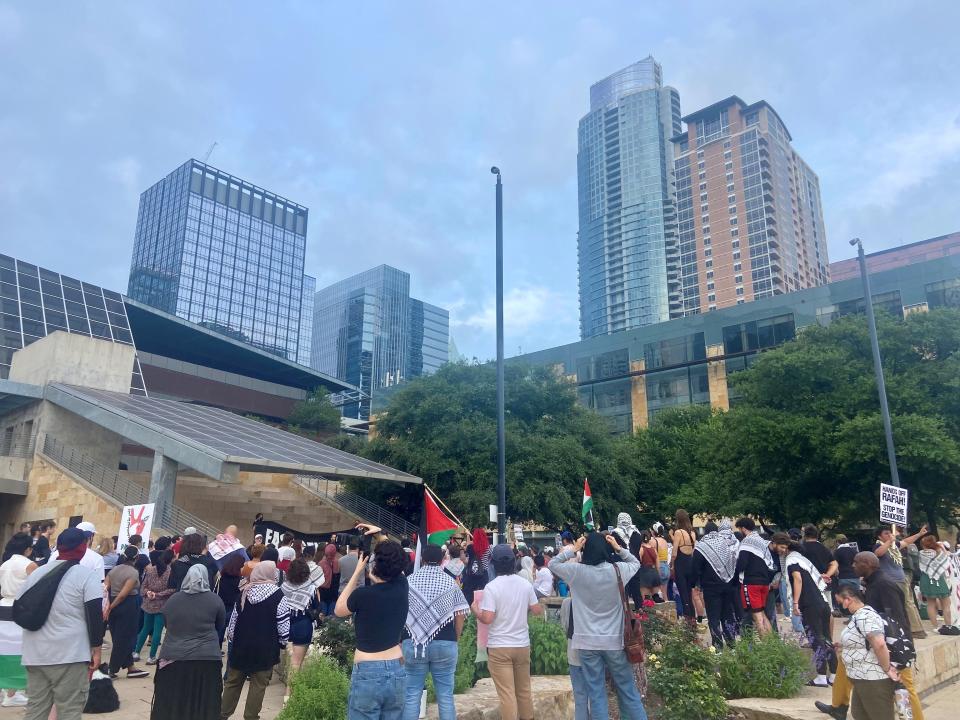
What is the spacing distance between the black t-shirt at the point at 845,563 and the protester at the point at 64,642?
31.7 ft

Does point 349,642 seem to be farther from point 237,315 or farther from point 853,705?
point 237,315

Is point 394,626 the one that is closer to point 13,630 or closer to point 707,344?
point 13,630

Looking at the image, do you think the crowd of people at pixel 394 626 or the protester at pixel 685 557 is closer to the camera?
the crowd of people at pixel 394 626

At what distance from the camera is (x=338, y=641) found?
8.07 m

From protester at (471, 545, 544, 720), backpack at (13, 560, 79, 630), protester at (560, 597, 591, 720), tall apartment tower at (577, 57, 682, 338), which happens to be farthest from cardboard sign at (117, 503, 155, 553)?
tall apartment tower at (577, 57, 682, 338)

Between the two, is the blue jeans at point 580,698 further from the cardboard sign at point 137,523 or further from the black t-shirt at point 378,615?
the cardboard sign at point 137,523

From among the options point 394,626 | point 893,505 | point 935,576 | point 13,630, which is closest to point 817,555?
point 935,576

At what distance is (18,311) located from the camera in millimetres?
36656

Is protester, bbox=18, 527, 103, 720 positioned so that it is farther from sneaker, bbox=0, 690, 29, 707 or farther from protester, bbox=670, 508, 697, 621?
protester, bbox=670, 508, 697, 621

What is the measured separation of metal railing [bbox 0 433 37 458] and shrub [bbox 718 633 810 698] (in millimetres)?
29119

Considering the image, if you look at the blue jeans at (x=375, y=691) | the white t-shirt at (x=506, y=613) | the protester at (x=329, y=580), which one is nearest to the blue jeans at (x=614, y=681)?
the white t-shirt at (x=506, y=613)

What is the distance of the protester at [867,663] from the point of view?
551 centimetres

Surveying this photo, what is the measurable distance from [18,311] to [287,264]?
12197cm

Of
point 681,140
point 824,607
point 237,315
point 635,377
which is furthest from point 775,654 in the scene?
point 237,315
